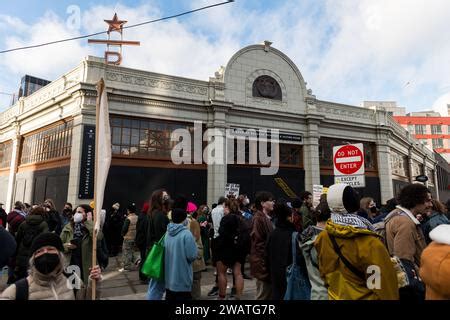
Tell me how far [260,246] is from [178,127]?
12276mm

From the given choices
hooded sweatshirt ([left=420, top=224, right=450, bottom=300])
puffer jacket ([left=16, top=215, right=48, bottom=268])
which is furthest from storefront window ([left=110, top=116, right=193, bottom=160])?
hooded sweatshirt ([left=420, top=224, right=450, bottom=300])

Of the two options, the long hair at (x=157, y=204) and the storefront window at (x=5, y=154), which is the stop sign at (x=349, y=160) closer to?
the long hair at (x=157, y=204)

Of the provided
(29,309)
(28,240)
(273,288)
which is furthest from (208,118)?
(29,309)

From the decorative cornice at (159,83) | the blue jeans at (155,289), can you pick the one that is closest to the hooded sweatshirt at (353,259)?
the blue jeans at (155,289)

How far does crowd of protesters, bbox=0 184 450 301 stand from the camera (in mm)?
2217

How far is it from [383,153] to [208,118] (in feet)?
46.0

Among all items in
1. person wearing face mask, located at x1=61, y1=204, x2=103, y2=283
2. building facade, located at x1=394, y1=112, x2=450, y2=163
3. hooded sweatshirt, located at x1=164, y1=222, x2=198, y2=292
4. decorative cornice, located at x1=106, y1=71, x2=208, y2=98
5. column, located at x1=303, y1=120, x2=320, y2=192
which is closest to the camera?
hooded sweatshirt, located at x1=164, y1=222, x2=198, y2=292

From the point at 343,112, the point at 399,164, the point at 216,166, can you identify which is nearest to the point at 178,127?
the point at 216,166

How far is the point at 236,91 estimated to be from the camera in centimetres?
1755

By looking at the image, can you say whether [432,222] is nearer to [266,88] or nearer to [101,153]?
[101,153]

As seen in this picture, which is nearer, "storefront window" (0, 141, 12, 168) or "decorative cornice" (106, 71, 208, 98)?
"decorative cornice" (106, 71, 208, 98)

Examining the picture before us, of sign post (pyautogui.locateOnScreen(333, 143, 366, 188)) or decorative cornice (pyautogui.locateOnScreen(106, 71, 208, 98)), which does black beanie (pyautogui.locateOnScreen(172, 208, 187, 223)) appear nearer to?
sign post (pyautogui.locateOnScreen(333, 143, 366, 188))

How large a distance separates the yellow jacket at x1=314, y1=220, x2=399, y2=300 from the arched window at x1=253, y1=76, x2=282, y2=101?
1644cm

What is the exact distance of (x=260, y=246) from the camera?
481 cm
